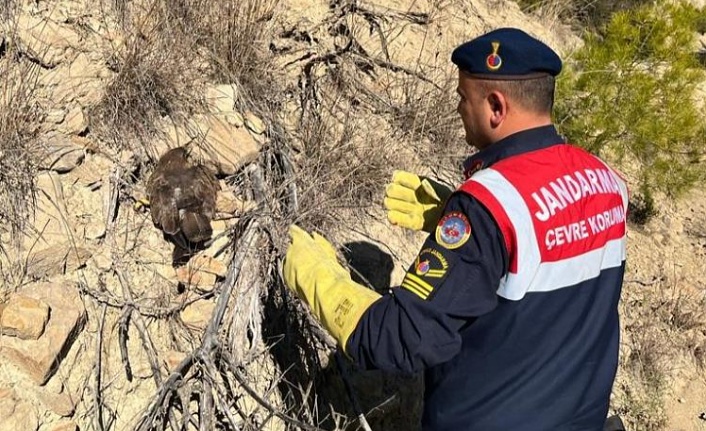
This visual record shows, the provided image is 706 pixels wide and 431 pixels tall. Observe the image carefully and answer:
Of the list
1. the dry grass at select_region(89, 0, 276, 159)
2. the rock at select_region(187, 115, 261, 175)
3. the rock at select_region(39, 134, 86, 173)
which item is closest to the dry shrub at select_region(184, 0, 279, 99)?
the dry grass at select_region(89, 0, 276, 159)

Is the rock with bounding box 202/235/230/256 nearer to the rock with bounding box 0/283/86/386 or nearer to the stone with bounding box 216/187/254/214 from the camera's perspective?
the stone with bounding box 216/187/254/214

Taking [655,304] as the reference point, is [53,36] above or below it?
above

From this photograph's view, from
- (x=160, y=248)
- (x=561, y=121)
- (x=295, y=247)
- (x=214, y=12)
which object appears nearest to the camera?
(x=295, y=247)

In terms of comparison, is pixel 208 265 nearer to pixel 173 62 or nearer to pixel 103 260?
pixel 103 260

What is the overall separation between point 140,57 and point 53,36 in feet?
1.25

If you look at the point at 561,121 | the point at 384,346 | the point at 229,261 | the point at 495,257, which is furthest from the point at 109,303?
the point at 561,121

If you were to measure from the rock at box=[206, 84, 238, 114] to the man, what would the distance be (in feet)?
4.43

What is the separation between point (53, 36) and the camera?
3.10m

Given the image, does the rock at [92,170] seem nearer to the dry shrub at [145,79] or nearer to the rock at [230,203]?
the dry shrub at [145,79]

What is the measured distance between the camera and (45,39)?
10.1ft

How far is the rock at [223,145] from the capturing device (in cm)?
302

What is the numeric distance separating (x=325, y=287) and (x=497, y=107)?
0.65 metres

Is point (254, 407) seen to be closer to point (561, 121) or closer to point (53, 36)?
point (53, 36)

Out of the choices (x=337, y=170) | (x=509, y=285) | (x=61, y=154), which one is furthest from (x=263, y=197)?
(x=509, y=285)
